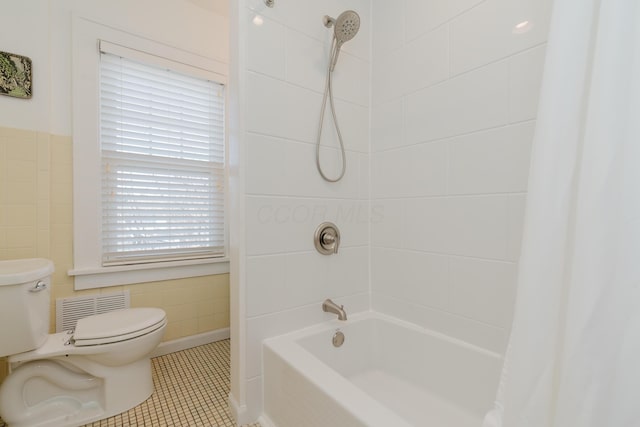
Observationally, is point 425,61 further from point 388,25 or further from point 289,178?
point 289,178

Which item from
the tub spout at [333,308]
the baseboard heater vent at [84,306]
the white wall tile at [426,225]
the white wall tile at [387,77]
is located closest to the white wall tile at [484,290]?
the white wall tile at [426,225]

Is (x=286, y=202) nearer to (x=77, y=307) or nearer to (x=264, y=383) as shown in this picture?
(x=264, y=383)

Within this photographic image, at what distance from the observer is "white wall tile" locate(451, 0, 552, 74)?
3.30 ft

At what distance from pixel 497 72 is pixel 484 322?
0.99 m

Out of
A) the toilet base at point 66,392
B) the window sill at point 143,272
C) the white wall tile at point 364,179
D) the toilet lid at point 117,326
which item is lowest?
the toilet base at point 66,392

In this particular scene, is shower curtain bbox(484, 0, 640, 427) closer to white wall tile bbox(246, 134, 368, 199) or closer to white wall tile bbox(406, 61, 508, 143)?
white wall tile bbox(406, 61, 508, 143)

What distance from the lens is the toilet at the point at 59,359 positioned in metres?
1.18

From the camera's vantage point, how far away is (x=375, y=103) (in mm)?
1619

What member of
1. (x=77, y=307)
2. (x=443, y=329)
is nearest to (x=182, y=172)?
(x=77, y=307)

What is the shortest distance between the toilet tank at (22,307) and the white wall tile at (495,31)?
2.02m

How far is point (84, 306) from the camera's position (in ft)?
5.66

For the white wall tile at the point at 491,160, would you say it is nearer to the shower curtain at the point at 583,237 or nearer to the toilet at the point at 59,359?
the shower curtain at the point at 583,237

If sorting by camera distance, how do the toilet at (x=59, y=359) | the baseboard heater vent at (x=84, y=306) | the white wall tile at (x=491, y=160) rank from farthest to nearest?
the baseboard heater vent at (x=84, y=306)
the toilet at (x=59, y=359)
the white wall tile at (x=491, y=160)

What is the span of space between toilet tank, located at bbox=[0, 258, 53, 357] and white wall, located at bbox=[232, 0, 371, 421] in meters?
0.83
